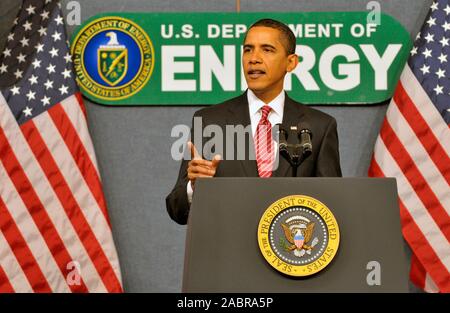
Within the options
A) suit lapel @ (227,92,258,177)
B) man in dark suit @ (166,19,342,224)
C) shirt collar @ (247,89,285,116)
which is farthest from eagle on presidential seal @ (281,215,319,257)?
shirt collar @ (247,89,285,116)

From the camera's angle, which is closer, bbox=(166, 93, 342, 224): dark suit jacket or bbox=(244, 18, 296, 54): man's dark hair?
bbox=(166, 93, 342, 224): dark suit jacket

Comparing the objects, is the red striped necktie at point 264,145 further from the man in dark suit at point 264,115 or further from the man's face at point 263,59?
the man's face at point 263,59

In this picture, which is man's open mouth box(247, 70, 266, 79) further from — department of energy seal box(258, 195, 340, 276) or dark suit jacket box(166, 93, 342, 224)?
department of energy seal box(258, 195, 340, 276)

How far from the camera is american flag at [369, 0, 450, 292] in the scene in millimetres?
4480

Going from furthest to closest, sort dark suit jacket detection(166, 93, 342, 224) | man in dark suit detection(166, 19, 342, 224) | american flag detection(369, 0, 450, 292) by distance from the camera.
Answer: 1. american flag detection(369, 0, 450, 292)
2. man in dark suit detection(166, 19, 342, 224)
3. dark suit jacket detection(166, 93, 342, 224)

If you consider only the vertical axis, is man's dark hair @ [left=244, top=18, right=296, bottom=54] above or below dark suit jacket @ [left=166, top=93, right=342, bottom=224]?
above

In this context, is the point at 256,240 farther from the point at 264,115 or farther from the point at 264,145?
the point at 264,115

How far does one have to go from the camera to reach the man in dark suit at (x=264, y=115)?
3207 mm

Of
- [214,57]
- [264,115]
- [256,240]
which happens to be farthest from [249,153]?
[214,57]

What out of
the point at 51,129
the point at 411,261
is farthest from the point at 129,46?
the point at 411,261

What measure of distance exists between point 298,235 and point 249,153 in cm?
97

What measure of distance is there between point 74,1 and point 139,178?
1.10 meters

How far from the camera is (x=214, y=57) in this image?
4676 mm

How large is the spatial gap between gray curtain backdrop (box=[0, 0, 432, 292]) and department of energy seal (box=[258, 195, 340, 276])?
2374mm
